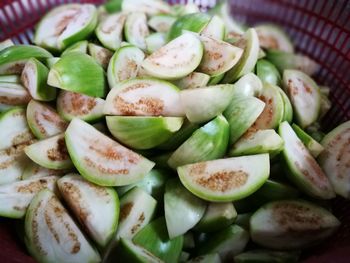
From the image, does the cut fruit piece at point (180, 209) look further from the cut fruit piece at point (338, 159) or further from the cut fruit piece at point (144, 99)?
the cut fruit piece at point (338, 159)

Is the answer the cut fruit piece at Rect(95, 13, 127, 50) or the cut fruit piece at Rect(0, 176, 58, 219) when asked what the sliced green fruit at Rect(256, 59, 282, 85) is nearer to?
the cut fruit piece at Rect(95, 13, 127, 50)

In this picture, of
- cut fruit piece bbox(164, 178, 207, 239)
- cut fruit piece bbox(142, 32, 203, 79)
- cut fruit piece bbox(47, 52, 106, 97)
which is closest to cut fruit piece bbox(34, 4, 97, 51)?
cut fruit piece bbox(47, 52, 106, 97)

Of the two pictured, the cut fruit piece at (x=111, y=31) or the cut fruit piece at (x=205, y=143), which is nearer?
the cut fruit piece at (x=205, y=143)

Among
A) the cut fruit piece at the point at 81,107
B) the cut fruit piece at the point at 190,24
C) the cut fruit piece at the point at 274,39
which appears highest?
the cut fruit piece at the point at 190,24

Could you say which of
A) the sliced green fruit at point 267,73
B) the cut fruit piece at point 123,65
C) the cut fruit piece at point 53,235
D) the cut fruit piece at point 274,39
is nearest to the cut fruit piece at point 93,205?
the cut fruit piece at point 53,235

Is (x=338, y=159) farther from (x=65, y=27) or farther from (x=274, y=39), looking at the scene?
(x=65, y=27)

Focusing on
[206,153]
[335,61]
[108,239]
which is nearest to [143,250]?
[108,239]
